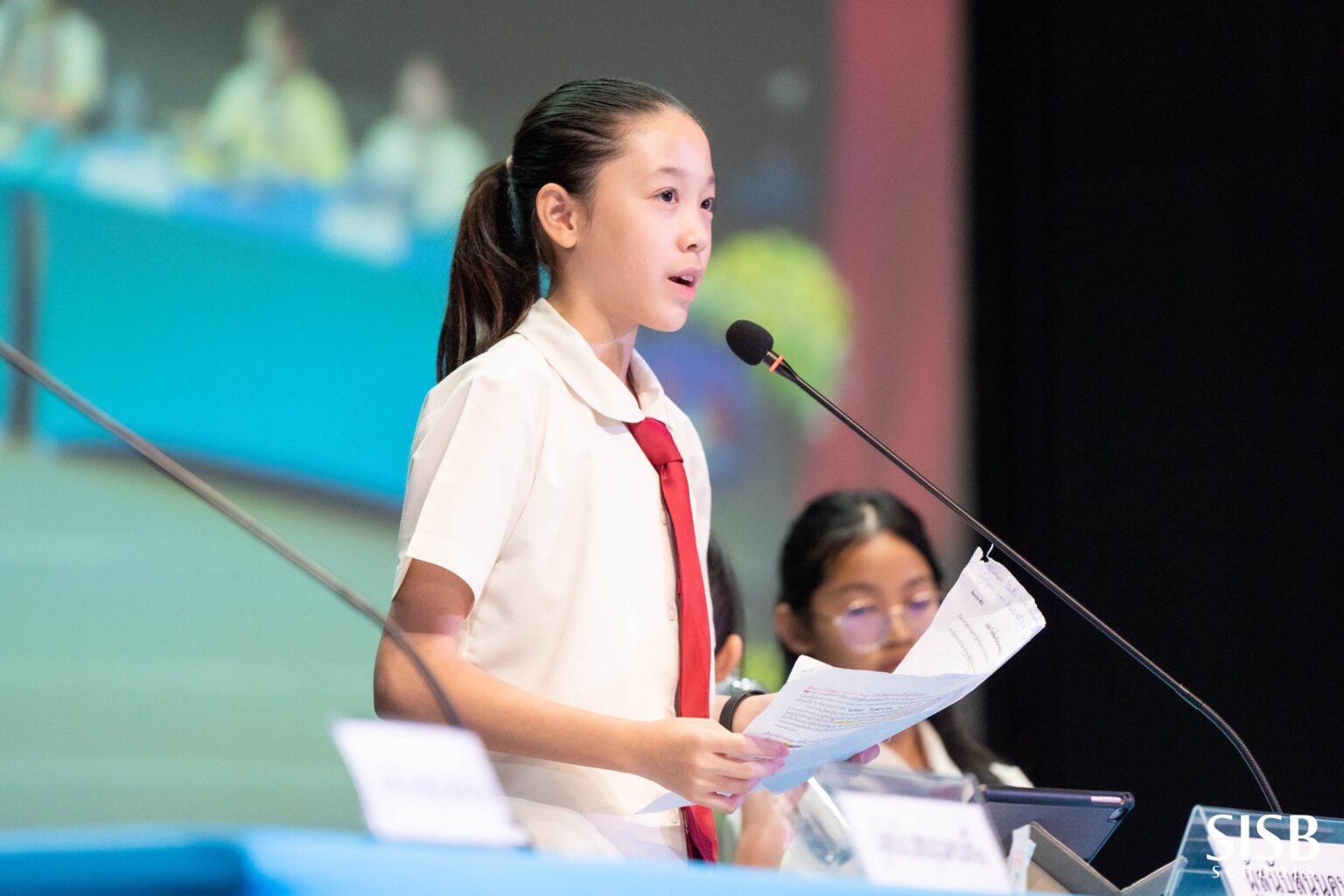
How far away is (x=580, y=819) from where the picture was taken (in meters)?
1.42

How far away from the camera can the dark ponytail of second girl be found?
64.9 inches

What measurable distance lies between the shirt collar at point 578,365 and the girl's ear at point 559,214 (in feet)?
0.27

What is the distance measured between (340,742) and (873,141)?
3.10 meters

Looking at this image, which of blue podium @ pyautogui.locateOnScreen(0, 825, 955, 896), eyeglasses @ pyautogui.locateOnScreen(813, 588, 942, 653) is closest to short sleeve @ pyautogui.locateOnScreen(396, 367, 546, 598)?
blue podium @ pyautogui.locateOnScreen(0, 825, 955, 896)

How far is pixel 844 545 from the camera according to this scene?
8.36 ft

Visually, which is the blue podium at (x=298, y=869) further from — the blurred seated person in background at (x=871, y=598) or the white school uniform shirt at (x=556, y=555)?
the blurred seated person in background at (x=871, y=598)

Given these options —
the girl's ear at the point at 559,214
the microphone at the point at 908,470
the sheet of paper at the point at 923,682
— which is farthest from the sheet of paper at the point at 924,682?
the girl's ear at the point at 559,214

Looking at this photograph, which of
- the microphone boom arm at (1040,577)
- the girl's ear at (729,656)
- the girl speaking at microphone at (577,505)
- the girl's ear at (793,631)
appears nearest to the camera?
the girl speaking at microphone at (577,505)

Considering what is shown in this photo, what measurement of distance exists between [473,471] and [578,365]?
196mm

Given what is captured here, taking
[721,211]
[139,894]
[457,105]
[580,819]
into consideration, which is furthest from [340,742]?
[721,211]

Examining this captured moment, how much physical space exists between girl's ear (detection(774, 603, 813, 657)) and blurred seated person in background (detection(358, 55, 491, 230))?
3.53 ft

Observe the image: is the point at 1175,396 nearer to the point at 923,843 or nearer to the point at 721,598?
the point at 721,598

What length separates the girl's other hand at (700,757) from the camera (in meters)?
1.29

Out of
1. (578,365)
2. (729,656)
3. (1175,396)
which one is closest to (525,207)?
(578,365)
